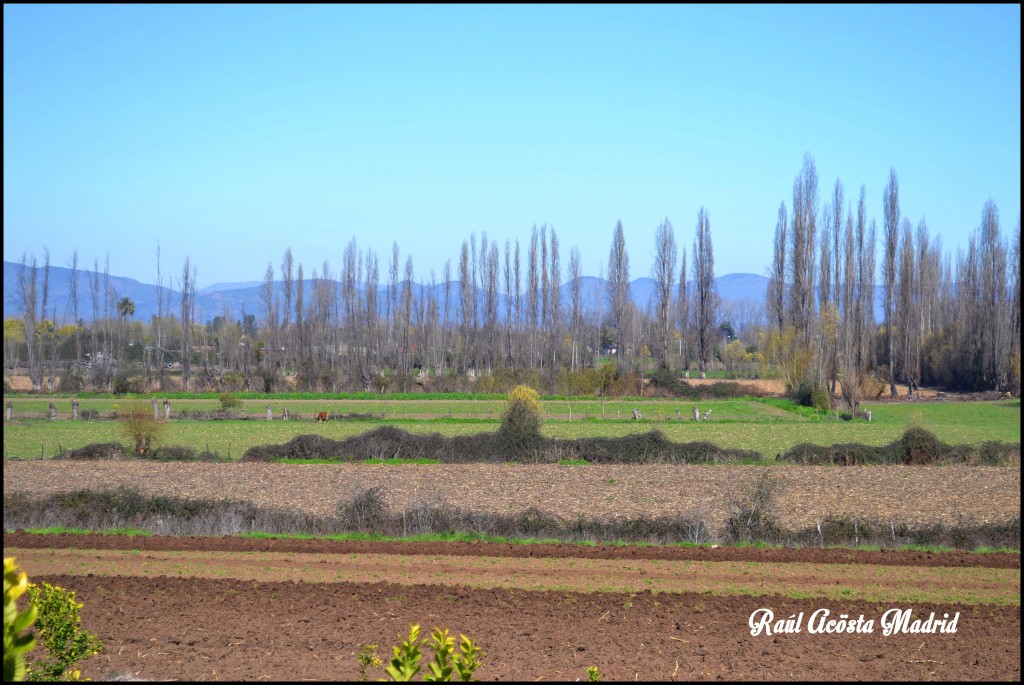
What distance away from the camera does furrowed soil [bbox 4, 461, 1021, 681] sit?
915cm

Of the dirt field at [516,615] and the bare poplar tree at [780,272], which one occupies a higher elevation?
the bare poplar tree at [780,272]

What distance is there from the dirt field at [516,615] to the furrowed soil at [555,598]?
39mm

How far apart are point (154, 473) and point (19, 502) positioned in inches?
178

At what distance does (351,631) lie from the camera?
33.6 ft

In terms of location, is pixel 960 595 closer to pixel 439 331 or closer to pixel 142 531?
pixel 142 531

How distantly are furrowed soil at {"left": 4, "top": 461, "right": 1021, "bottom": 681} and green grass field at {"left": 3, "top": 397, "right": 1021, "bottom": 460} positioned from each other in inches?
420

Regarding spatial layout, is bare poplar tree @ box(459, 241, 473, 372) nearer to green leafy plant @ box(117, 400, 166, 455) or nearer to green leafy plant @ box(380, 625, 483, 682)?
green leafy plant @ box(117, 400, 166, 455)

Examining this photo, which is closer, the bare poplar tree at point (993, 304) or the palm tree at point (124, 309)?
the bare poplar tree at point (993, 304)

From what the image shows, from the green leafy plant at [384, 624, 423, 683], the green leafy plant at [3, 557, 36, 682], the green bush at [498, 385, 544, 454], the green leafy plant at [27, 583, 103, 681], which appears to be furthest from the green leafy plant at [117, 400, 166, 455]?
the green leafy plant at [384, 624, 423, 683]

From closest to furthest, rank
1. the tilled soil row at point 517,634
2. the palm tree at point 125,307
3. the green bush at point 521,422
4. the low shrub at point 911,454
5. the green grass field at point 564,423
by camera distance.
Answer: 1. the tilled soil row at point 517,634
2. the low shrub at point 911,454
3. the green bush at point 521,422
4. the green grass field at point 564,423
5. the palm tree at point 125,307

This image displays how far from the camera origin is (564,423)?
36188 millimetres

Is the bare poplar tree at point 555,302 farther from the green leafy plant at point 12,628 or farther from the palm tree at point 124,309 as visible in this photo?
the green leafy plant at point 12,628

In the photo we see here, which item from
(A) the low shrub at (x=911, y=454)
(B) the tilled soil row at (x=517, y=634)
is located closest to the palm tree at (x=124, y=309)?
(A) the low shrub at (x=911, y=454)

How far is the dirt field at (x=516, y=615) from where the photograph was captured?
355 inches
